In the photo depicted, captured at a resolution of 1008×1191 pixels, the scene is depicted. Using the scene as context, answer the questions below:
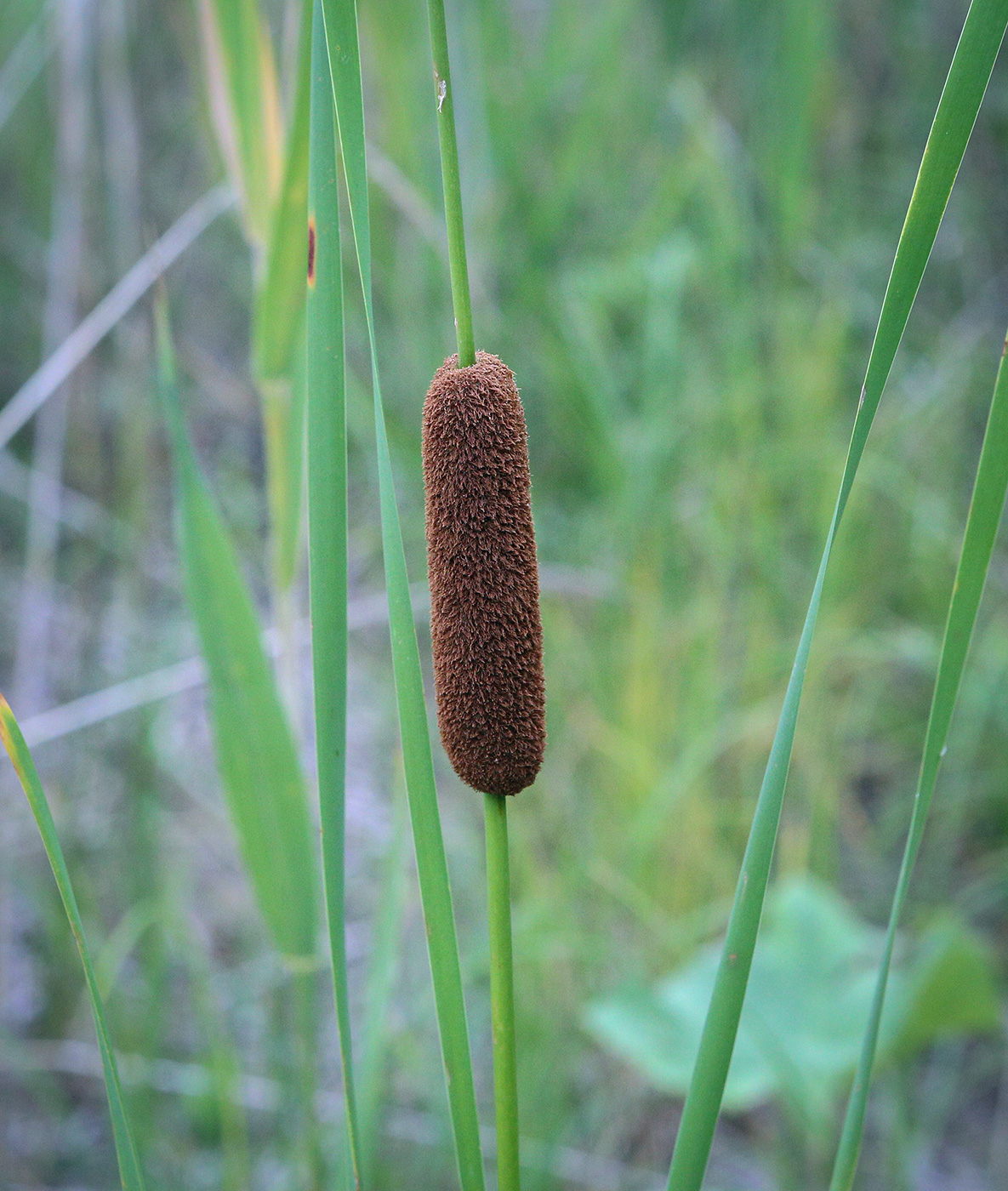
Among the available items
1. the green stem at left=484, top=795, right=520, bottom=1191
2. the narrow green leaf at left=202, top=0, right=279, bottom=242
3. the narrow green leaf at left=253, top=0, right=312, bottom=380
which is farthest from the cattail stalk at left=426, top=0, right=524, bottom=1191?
the narrow green leaf at left=202, top=0, right=279, bottom=242

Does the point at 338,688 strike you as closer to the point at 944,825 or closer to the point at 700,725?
the point at 700,725

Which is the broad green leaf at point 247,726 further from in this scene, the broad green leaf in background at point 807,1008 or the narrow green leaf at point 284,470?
the broad green leaf in background at point 807,1008

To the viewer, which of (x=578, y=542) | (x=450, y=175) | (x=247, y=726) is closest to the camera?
(x=450, y=175)

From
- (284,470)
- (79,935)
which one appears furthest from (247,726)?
(79,935)

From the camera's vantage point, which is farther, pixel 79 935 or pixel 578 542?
pixel 578 542

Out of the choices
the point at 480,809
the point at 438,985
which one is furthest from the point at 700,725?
the point at 438,985

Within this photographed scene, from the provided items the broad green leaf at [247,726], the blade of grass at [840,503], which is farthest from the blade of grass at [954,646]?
the broad green leaf at [247,726]

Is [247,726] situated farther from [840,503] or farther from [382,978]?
[840,503]
